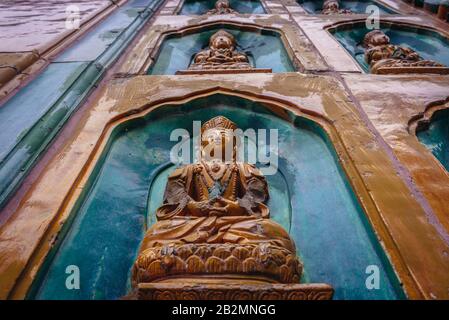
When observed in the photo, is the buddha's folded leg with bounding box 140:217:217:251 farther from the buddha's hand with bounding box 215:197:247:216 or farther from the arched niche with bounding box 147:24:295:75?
the arched niche with bounding box 147:24:295:75

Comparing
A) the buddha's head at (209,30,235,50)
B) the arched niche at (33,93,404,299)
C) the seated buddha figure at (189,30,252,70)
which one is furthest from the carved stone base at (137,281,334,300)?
the buddha's head at (209,30,235,50)

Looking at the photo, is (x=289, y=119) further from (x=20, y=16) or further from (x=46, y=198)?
(x=20, y=16)

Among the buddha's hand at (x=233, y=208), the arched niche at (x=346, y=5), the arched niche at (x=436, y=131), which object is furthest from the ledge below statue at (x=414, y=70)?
the arched niche at (x=346, y=5)

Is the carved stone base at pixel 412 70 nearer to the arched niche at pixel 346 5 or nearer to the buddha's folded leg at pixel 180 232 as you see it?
the buddha's folded leg at pixel 180 232

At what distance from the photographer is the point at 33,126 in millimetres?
3146

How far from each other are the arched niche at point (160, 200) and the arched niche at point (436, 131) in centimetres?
96

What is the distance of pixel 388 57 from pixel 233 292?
14.8 feet

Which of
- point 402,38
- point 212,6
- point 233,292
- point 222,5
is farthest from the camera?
point 212,6

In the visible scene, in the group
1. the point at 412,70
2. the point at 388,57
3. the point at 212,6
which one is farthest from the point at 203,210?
the point at 212,6

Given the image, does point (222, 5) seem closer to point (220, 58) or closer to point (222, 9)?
point (222, 9)

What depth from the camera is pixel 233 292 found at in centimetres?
169

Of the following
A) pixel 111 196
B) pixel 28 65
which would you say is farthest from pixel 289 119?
pixel 28 65

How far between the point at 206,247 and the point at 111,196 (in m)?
1.27

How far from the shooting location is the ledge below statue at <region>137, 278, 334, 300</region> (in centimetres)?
167
